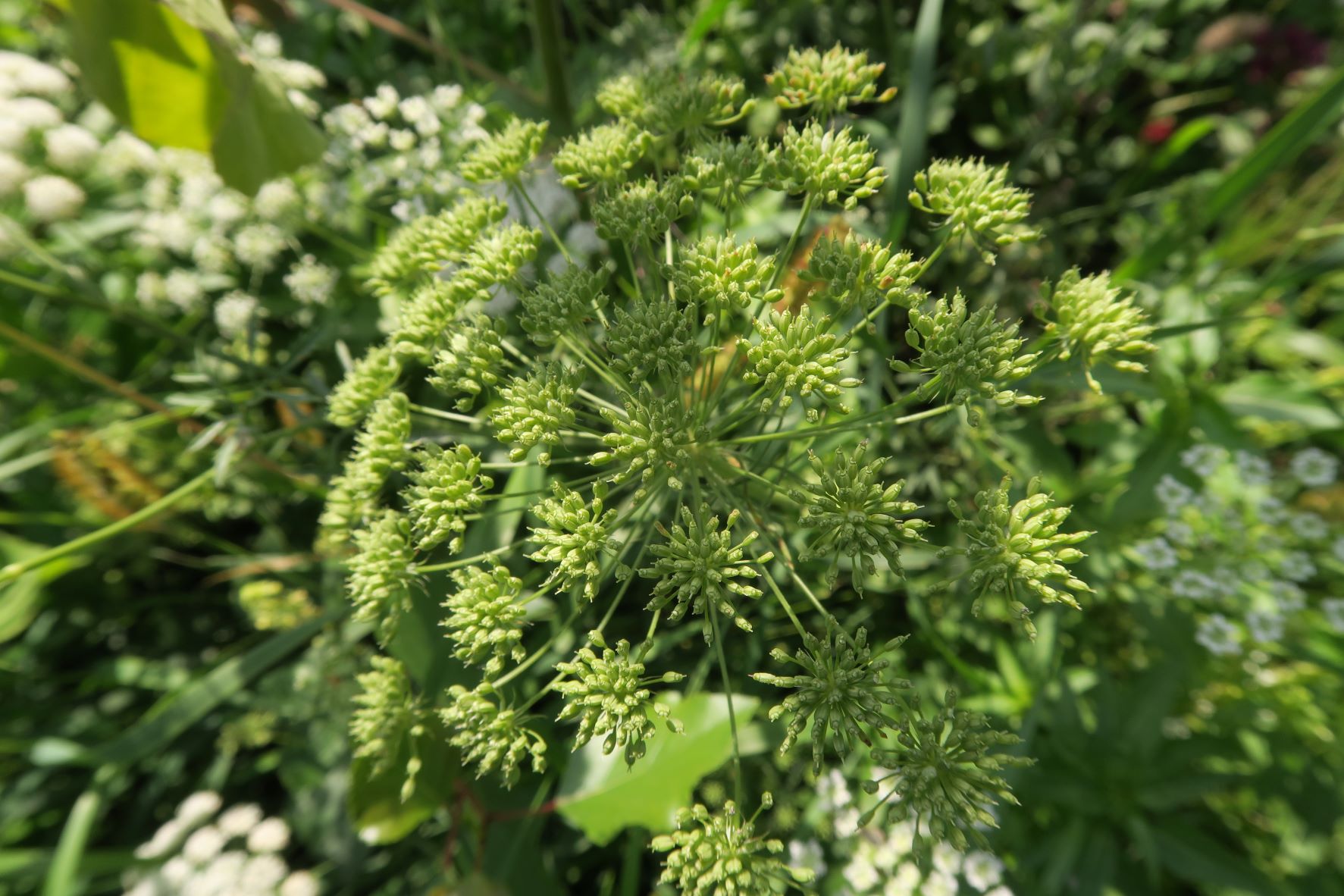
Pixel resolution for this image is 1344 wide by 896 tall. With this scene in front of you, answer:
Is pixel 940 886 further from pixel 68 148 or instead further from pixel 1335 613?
pixel 68 148

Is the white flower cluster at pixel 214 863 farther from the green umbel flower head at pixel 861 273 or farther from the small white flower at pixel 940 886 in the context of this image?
the green umbel flower head at pixel 861 273

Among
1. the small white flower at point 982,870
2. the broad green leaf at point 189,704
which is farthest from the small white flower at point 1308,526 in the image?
the broad green leaf at point 189,704

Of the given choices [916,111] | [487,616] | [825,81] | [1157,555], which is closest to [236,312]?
[487,616]

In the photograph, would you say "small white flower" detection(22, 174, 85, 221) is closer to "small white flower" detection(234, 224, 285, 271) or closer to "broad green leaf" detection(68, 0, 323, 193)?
"small white flower" detection(234, 224, 285, 271)

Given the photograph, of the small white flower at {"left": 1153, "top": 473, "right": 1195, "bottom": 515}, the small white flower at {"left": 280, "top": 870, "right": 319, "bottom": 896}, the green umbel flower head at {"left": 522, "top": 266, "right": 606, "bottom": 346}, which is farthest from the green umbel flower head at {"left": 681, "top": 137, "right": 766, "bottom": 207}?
the small white flower at {"left": 280, "top": 870, "right": 319, "bottom": 896}

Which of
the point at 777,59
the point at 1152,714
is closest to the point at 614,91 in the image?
the point at 777,59

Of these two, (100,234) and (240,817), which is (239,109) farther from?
(240,817)

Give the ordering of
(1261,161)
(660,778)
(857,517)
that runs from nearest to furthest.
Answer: (857,517)
(660,778)
(1261,161)
